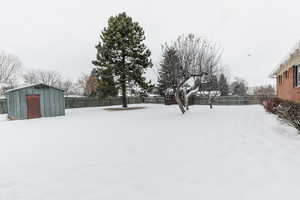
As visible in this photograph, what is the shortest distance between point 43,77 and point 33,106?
1489 inches

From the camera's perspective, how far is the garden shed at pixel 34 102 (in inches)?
470

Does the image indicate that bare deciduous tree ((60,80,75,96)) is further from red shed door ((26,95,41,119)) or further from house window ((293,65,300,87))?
house window ((293,65,300,87))

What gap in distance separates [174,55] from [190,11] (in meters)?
4.82

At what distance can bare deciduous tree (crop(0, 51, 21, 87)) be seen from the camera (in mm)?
31828

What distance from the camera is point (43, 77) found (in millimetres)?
43594

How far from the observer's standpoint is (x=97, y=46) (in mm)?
18047

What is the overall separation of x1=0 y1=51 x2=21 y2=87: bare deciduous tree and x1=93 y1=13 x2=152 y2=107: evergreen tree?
26.4 meters

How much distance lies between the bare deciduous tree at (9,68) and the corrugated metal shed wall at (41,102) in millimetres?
25690

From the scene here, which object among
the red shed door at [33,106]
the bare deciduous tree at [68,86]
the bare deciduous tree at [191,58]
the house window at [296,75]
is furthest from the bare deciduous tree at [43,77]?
the house window at [296,75]

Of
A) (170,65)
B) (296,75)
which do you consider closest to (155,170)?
(296,75)

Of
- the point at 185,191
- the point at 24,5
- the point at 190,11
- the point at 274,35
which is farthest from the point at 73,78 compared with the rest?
the point at 185,191

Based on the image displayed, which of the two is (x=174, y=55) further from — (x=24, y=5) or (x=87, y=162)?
(x=24, y=5)

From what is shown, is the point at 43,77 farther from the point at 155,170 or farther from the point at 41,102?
the point at 155,170

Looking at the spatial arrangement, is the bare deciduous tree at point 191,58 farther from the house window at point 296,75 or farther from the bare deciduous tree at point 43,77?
the bare deciduous tree at point 43,77
